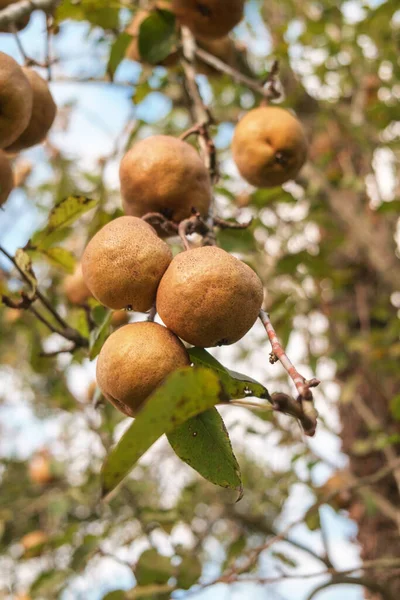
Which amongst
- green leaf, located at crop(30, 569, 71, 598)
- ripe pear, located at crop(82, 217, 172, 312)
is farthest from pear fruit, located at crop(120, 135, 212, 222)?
green leaf, located at crop(30, 569, 71, 598)

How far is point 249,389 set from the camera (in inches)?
34.8

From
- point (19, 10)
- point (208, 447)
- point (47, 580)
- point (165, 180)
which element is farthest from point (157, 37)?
point (47, 580)

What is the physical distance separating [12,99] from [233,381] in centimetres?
79

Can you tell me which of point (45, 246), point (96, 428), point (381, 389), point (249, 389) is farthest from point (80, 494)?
point (249, 389)

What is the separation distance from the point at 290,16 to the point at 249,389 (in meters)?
4.15

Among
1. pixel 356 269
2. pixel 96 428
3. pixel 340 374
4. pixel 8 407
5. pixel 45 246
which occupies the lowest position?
pixel 8 407

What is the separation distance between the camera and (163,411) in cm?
66

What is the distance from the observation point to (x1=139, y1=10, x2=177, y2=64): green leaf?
1.78 m

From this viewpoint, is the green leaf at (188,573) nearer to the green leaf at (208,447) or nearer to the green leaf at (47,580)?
the green leaf at (47,580)

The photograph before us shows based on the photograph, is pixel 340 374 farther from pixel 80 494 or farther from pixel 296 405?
pixel 296 405

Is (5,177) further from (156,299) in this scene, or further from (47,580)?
(47,580)

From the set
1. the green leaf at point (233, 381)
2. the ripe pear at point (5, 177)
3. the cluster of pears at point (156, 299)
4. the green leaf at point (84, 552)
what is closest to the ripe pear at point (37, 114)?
the ripe pear at point (5, 177)

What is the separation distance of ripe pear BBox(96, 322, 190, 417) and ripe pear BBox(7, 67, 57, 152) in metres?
0.78

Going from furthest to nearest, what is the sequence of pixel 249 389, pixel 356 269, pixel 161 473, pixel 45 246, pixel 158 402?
1. pixel 161 473
2. pixel 356 269
3. pixel 45 246
4. pixel 249 389
5. pixel 158 402
